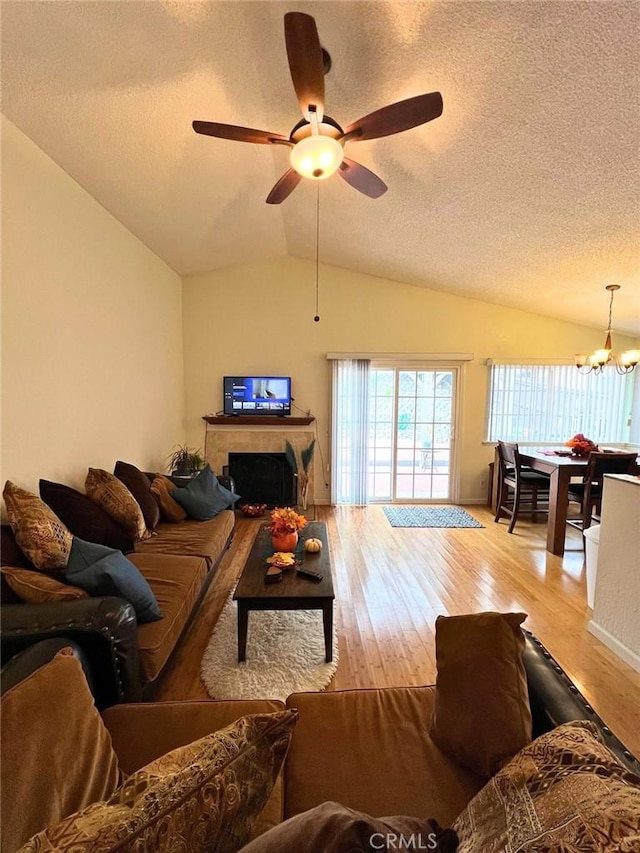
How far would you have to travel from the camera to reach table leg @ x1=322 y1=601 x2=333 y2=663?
2.15 metres

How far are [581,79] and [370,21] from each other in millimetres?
987

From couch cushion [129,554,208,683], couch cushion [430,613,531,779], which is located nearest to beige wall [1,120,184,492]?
couch cushion [129,554,208,683]

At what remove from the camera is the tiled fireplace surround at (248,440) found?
5.38m

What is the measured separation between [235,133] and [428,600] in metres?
Result: 3.13

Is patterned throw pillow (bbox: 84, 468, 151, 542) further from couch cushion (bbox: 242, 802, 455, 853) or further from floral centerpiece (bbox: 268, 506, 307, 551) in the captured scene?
couch cushion (bbox: 242, 802, 455, 853)

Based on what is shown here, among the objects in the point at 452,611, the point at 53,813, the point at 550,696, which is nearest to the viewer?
the point at 53,813

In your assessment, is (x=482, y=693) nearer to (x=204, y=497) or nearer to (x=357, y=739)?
(x=357, y=739)

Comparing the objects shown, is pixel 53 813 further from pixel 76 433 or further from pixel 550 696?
pixel 76 433

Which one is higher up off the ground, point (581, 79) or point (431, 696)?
point (581, 79)

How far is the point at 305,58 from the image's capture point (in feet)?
5.06

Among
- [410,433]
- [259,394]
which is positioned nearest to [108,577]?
[259,394]

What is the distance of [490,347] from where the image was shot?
17.9 ft

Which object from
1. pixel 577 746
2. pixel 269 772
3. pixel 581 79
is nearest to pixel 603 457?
pixel 581 79

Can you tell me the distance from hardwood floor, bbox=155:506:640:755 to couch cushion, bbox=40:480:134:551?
796mm
